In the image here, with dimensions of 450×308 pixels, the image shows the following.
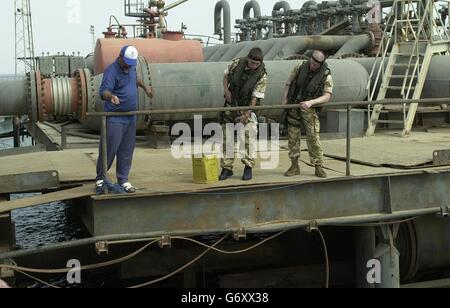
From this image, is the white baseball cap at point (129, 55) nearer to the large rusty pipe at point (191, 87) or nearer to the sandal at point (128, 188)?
the sandal at point (128, 188)

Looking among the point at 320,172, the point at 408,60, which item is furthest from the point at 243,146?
the point at 408,60

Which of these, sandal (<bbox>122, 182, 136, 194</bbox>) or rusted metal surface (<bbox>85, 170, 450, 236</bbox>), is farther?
sandal (<bbox>122, 182, 136, 194</bbox>)

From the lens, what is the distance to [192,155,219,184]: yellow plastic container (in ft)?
23.5

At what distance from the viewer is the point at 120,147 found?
7062 millimetres

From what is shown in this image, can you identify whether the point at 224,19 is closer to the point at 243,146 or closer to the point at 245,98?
the point at 245,98

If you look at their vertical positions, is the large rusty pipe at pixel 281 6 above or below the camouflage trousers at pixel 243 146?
above

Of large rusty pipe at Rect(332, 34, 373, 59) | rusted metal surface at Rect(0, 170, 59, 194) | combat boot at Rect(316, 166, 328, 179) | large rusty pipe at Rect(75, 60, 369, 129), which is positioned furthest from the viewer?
large rusty pipe at Rect(332, 34, 373, 59)

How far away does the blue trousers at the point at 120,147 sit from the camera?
6848 millimetres

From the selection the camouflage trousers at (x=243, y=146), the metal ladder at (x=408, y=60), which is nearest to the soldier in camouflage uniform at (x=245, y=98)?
the camouflage trousers at (x=243, y=146)

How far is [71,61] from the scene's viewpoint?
29.4m

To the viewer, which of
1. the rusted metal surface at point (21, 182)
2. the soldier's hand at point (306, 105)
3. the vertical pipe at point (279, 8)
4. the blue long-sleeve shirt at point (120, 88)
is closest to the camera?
the blue long-sleeve shirt at point (120, 88)

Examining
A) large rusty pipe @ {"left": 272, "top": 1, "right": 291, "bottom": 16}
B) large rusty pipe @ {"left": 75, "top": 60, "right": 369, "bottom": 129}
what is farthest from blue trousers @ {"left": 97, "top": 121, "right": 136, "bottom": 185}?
large rusty pipe @ {"left": 272, "top": 1, "right": 291, "bottom": 16}

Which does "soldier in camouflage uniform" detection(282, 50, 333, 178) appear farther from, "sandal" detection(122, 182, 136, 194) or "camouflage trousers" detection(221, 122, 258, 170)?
"sandal" detection(122, 182, 136, 194)

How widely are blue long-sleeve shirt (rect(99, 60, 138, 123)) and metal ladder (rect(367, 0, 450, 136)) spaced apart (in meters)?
6.30
